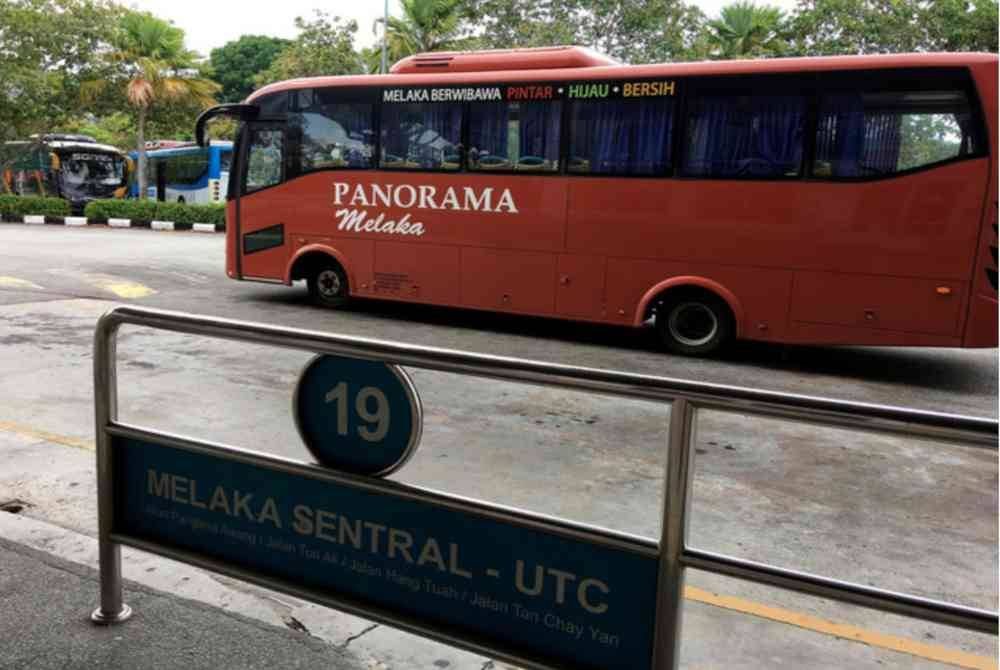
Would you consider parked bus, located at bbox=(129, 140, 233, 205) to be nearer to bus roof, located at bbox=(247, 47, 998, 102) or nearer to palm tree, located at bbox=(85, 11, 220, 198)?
Answer: palm tree, located at bbox=(85, 11, 220, 198)

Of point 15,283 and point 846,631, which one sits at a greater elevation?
point 15,283

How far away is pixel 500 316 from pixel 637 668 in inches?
369

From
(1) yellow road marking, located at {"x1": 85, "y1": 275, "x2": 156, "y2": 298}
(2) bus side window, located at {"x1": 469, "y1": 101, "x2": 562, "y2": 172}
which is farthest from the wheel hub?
(1) yellow road marking, located at {"x1": 85, "y1": 275, "x2": 156, "y2": 298}

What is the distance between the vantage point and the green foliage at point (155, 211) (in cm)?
2544

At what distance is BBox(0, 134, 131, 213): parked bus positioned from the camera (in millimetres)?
31703

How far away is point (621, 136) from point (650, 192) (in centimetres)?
69

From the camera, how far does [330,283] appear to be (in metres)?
11.4

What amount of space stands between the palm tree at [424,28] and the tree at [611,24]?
36.0 inches

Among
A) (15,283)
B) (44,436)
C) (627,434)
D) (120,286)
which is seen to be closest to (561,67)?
(627,434)

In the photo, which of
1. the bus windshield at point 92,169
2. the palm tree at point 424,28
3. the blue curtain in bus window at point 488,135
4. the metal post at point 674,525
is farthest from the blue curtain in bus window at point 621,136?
the bus windshield at point 92,169

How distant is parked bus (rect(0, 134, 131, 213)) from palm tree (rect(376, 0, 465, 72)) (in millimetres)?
12101

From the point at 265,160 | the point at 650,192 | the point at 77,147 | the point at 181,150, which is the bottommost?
the point at 650,192

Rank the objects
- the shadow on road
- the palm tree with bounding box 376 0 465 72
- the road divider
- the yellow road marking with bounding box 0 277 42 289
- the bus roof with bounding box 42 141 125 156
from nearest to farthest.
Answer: the shadow on road → the yellow road marking with bounding box 0 277 42 289 → the road divider → the palm tree with bounding box 376 0 465 72 → the bus roof with bounding box 42 141 125 156

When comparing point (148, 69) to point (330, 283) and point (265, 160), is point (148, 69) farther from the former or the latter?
point (330, 283)
